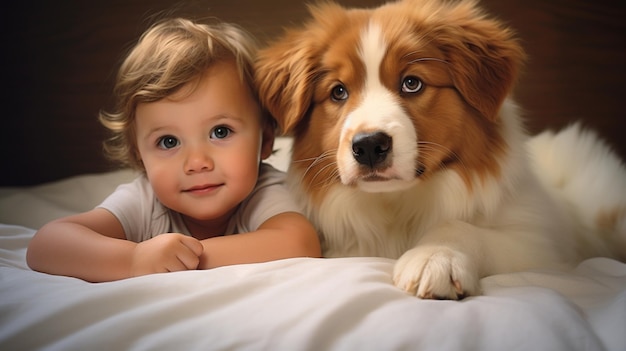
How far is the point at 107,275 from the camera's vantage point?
1.47 meters

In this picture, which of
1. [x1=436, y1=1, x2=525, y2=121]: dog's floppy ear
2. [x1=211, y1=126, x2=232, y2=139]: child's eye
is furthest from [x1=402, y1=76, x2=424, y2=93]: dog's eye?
[x1=211, y1=126, x2=232, y2=139]: child's eye

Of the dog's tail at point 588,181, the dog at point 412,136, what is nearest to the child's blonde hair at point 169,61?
the dog at point 412,136

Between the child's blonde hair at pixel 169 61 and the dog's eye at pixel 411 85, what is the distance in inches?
19.1

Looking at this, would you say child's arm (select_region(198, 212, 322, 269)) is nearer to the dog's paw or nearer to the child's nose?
the child's nose

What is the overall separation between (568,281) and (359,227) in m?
0.62

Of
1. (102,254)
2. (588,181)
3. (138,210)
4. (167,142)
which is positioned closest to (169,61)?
(167,142)

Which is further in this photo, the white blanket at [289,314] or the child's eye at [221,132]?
the child's eye at [221,132]

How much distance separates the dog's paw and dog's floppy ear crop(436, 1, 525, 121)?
490 mm

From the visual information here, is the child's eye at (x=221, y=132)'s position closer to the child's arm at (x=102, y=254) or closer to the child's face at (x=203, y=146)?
the child's face at (x=203, y=146)

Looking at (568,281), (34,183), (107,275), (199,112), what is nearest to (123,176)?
(34,183)

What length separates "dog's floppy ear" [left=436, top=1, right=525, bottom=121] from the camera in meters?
1.68

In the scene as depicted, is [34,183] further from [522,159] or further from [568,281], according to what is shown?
[568,281]

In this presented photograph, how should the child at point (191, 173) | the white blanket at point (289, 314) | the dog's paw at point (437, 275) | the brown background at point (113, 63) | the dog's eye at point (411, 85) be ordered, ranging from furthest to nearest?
the brown background at point (113, 63) → the dog's eye at point (411, 85) → the child at point (191, 173) → the dog's paw at point (437, 275) → the white blanket at point (289, 314)

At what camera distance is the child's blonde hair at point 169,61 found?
1727mm
